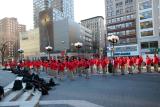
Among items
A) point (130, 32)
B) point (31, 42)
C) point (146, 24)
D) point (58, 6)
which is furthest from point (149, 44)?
point (58, 6)

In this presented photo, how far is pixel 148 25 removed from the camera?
82438 millimetres

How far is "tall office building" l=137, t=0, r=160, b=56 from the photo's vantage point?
3125 inches

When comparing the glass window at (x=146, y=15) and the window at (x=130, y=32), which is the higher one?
the glass window at (x=146, y=15)

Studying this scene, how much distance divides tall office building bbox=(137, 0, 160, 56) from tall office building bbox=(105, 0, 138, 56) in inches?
370

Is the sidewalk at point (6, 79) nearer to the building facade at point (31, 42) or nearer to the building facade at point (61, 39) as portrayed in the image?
the building facade at point (61, 39)

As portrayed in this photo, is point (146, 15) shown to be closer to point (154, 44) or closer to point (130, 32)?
point (154, 44)

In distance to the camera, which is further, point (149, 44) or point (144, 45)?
point (144, 45)

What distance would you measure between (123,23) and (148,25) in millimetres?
23841

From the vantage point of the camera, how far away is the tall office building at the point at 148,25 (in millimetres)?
79375

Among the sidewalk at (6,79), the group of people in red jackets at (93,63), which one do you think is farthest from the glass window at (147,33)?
the sidewalk at (6,79)

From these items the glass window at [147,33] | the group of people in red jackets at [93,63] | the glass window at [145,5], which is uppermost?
the glass window at [145,5]

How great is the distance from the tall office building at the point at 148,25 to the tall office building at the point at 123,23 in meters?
9.40

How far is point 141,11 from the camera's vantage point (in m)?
85.0

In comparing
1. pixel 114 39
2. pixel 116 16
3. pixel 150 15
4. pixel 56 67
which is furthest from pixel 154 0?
pixel 56 67
